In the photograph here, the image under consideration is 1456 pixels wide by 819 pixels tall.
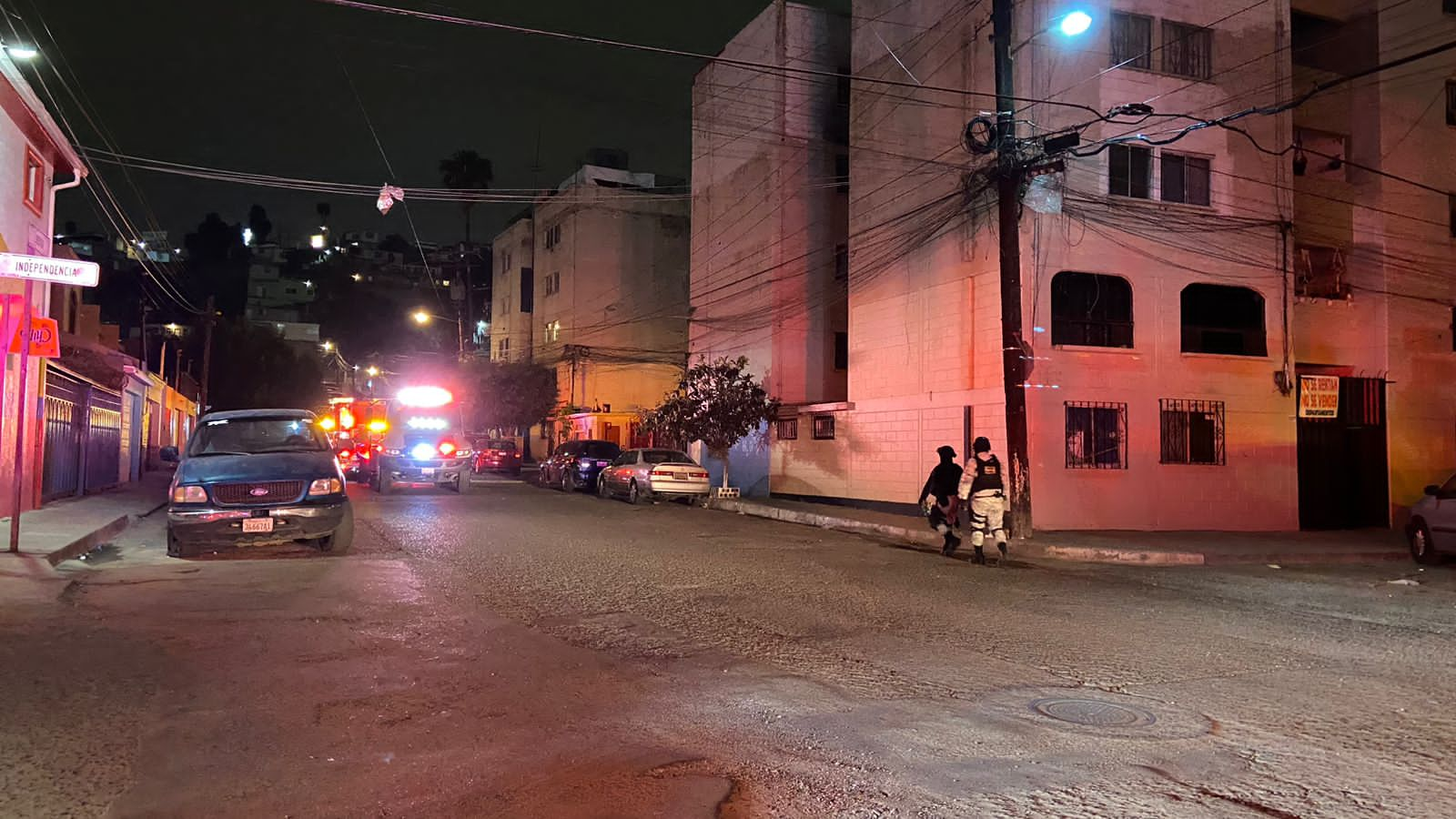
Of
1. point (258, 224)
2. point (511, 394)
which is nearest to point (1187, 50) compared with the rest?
point (511, 394)

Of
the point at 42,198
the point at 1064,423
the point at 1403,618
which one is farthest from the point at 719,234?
the point at 1403,618

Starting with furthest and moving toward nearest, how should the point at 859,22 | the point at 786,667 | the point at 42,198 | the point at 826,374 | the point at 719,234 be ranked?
the point at 719,234 < the point at 826,374 < the point at 859,22 < the point at 42,198 < the point at 786,667

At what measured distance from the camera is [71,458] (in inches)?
773

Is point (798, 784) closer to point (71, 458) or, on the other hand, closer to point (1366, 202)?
point (71, 458)

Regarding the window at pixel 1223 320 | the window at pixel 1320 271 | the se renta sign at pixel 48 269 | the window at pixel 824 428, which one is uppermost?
the window at pixel 1320 271

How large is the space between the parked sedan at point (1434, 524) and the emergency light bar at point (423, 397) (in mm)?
20712

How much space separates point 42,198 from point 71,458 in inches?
228

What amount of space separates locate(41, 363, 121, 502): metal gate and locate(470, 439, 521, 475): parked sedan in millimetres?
15501

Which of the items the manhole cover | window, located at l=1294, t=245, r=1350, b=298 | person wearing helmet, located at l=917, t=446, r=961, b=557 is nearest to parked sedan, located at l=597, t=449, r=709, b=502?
person wearing helmet, located at l=917, t=446, r=961, b=557

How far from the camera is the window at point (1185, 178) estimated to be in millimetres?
18953

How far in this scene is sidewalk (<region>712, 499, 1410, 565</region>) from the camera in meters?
14.5

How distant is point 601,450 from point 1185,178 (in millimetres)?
16674

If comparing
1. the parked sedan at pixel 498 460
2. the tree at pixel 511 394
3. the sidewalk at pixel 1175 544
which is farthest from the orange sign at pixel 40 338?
the tree at pixel 511 394

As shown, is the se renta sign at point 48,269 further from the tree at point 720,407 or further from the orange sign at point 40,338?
the tree at point 720,407
